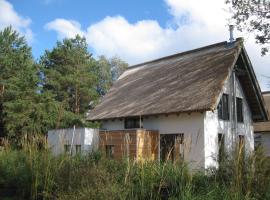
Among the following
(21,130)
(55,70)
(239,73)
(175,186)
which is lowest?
(175,186)

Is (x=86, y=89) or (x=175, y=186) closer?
(x=175, y=186)

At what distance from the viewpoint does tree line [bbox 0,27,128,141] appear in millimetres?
32969

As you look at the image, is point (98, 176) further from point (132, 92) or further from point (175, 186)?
point (132, 92)

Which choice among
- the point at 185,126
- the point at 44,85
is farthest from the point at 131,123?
the point at 44,85

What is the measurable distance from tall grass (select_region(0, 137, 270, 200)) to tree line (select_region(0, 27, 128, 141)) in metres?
22.0

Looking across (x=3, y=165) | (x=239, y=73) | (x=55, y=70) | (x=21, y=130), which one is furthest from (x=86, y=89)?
(x=3, y=165)

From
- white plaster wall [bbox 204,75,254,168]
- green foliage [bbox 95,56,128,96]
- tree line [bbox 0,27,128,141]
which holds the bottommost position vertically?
white plaster wall [bbox 204,75,254,168]

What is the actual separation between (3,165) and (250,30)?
1149 centimetres

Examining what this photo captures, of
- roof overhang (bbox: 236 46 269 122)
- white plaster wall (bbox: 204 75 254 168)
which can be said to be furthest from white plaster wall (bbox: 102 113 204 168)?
roof overhang (bbox: 236 46 269 122)

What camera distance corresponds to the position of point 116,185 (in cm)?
780

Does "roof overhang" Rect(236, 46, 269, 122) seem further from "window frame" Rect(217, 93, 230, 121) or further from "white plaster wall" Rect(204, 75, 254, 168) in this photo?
"window frame" Rect(217, 93, 230, 121)

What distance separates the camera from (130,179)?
8.45 m

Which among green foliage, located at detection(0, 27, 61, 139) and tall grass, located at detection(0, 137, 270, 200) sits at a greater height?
green foliage, located at detection(0, 27, 61, 139)

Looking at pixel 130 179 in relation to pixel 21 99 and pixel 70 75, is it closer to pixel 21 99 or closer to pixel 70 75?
pixel 21 99
